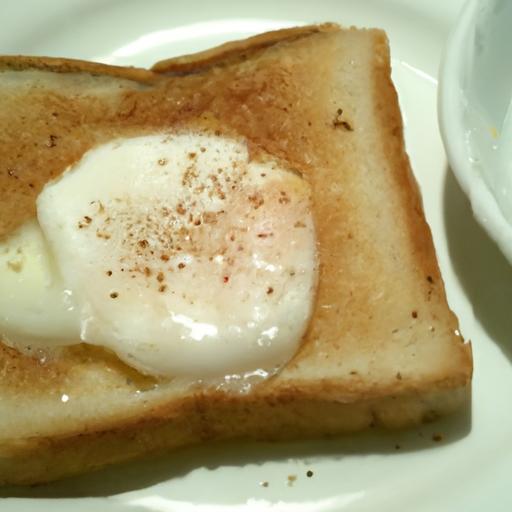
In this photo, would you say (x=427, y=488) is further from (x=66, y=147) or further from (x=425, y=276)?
(x=66, y=147)

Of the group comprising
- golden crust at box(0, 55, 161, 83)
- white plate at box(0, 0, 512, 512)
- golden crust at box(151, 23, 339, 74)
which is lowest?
white plate at box(0, 0, 512, 512)

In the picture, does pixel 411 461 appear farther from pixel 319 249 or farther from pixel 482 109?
pixel 482 109

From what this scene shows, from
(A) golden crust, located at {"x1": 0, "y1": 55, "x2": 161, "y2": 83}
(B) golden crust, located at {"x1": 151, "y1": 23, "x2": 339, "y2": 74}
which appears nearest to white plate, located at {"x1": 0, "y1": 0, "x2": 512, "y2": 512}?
(B) golden crust, located at {"x1": 151, "y1": 23, "x2": 339, "y2": 74}

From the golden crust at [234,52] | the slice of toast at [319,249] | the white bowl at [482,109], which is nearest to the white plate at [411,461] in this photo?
the slice of toast at [319,249]

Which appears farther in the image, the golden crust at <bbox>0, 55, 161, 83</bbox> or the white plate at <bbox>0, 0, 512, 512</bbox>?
the golden crust at <bbox>0, 55, 161, 83</bbox>

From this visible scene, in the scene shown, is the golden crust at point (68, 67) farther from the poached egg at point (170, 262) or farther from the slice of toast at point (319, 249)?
the poached egg at point (170, 262)

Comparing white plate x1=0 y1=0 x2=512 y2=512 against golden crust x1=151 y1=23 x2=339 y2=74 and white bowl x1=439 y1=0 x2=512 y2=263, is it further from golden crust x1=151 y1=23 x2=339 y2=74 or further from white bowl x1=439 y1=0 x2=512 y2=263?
golden crust x1=151 y1=23 x2=339 y2=74

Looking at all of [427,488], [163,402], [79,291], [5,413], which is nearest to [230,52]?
[79,291]
